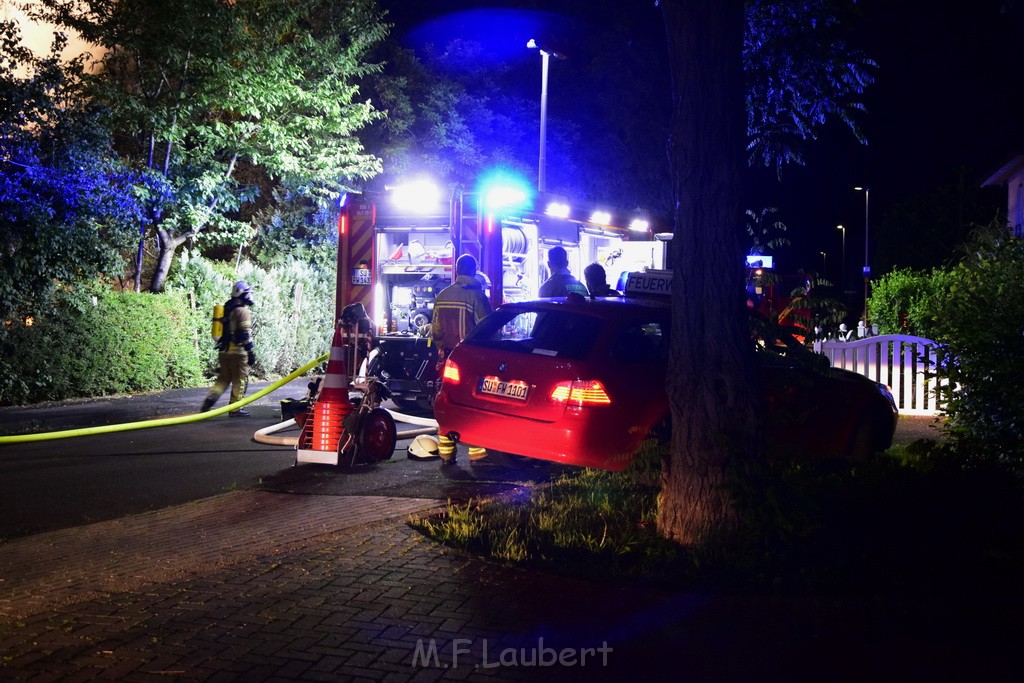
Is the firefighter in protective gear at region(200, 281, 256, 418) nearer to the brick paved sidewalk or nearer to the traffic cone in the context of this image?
the traffic cone

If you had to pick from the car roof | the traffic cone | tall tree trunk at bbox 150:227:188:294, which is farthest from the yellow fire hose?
tall tree trunk at bbox 150:227:188:294

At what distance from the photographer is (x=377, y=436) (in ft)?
30.6

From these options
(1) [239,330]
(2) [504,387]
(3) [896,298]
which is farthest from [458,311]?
(3) [896,298]

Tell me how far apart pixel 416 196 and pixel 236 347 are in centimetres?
303

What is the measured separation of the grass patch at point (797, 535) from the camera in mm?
5488

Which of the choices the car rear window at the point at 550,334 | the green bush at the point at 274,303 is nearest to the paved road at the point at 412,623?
the car rear window at the point at 550,334

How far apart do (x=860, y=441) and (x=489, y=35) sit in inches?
969

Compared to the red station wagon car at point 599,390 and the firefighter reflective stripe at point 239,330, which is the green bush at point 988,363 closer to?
the red station wagon car at point 599,390

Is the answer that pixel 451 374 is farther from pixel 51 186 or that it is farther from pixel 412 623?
pixel 51 186

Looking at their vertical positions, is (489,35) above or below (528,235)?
above

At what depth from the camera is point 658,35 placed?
1168 inches

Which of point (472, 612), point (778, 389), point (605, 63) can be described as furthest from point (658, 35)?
point (472, 612)

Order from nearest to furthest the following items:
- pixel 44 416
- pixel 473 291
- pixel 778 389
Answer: pixel 778 389 < pixel 473 291 < pixel 44 416

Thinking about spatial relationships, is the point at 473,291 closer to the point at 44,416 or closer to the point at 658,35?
the point at 44,416
